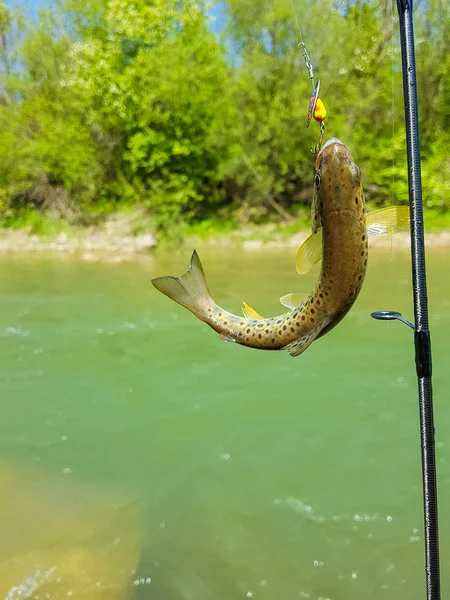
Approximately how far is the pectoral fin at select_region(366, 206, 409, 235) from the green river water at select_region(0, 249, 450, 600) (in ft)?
10.9

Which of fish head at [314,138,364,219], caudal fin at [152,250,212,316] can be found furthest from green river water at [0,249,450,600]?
fish head at [314,138,364,219]

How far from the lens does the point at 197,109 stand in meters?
20.4

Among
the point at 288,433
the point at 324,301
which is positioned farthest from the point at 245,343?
the point at 288,433

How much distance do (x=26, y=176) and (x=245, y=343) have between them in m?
22.4

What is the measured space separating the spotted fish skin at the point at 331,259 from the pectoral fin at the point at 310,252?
0.12 ft

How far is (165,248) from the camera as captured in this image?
18891 millimetres

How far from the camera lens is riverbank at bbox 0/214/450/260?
61.0 feet

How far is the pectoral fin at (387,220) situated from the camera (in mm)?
1507

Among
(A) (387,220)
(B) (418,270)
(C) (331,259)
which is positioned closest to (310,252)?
(C) (331,259)

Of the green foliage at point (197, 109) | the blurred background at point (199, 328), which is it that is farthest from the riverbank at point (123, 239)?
the green foliage at point (197, 109)

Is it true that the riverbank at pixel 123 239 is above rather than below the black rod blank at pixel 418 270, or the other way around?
below

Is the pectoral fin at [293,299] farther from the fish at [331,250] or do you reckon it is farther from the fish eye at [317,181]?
the fish eye at [317,181]

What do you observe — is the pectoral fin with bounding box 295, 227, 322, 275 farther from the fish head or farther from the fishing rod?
the fishing rod

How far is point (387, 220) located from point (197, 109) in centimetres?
1995
